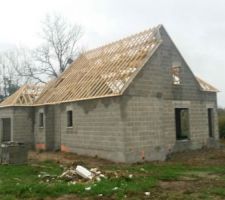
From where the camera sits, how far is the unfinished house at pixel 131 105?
1841 cm

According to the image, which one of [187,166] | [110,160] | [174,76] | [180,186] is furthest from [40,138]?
[180,186]

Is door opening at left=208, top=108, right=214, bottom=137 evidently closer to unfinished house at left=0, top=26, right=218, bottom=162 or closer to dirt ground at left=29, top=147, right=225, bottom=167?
unfinished house at left=0, top=26, right=218, bottom=162

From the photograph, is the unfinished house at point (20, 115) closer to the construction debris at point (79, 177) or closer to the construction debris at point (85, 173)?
the construction debris at point (79, 177)

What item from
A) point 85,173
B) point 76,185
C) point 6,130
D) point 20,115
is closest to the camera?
point 76,185

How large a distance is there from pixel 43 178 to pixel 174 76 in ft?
36.8

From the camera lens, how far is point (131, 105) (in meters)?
18.3

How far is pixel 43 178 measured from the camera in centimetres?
1307

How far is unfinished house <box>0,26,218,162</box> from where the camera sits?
60.4 ft

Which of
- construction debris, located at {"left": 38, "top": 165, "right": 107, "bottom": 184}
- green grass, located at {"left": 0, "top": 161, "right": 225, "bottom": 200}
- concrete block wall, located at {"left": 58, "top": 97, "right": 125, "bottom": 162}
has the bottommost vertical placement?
green grass, located at {"left": 0, "top": 161, "right": 225, "bottom": 200}

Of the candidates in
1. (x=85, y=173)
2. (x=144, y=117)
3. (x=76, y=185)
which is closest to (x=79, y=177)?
(x=85, y=173)

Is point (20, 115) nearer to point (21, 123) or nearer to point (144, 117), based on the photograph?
point (21, 123)

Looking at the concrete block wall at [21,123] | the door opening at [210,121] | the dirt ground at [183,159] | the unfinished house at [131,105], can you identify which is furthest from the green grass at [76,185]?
the concrete block wall at [21,123]

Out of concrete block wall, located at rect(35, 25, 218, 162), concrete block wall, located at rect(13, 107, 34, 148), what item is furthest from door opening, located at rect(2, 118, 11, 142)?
concrete block wall, located at rect(35, 25, 218, 162)

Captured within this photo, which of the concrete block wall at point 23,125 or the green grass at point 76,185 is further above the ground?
the concrete block wall at point 23,125
